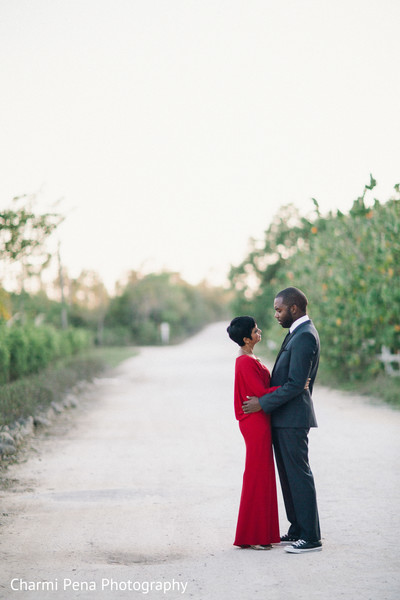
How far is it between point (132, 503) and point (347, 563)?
2.62m

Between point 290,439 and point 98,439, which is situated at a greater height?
point 290,439

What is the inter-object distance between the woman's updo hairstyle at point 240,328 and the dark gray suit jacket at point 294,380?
Result: 0.31 m

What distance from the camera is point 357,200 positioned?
1536cm

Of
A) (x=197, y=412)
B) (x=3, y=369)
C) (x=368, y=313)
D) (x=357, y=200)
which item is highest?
(x=357, y=200)

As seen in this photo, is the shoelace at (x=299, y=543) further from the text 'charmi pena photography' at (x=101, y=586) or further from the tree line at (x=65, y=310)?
the tree line at (x=65, y=310)

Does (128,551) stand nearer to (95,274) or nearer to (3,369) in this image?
(3,369)

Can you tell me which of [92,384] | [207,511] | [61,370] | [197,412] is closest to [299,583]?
[207,511]

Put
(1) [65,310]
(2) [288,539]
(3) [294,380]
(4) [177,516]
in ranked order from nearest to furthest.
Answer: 1. (3) [294,380]
2. (2) [288,539]
3. (4) [177,516]
4. (1) [65,310]

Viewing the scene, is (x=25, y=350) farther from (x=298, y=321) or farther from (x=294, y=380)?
(x=294, y=380)

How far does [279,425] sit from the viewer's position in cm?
551

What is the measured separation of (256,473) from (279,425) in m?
0.38

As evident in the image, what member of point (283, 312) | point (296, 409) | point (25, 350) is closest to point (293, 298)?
point (283, 312)

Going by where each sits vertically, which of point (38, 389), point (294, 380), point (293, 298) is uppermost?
point (293, 298)

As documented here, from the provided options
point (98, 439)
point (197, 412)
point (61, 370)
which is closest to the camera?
point (98, 439)
